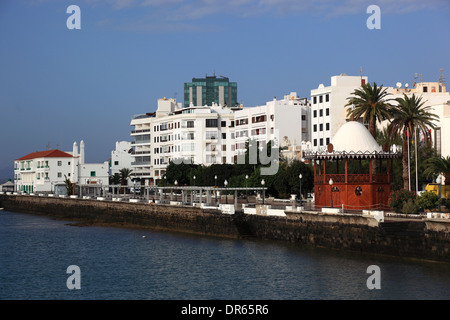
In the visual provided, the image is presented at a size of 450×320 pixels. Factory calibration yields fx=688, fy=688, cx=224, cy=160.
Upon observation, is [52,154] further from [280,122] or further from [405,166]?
[405,166]

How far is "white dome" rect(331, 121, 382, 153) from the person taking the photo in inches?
2251

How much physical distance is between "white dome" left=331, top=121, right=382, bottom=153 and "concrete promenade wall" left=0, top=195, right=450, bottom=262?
8.23 meters

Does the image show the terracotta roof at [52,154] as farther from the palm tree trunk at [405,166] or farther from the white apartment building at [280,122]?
the palm tree trunk at [405,166]

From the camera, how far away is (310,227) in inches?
2013

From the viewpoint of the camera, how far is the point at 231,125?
12675 centimetres

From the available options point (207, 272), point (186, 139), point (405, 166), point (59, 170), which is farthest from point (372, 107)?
point (59, 170)

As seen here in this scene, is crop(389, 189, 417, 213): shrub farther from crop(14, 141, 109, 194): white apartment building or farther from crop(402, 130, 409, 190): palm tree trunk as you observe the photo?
crop(14, 141, 109, 194): white apartment building

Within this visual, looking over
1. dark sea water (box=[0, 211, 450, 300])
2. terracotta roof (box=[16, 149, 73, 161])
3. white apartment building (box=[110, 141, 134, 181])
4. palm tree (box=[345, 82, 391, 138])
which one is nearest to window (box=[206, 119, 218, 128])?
terracotta roof (box=[16, 149, 73, 161])

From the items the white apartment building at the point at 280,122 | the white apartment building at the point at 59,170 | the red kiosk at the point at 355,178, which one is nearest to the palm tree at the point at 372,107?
the red kiosk at the point at 355,178

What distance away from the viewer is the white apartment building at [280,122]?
4313 inches

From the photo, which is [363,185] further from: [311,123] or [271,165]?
[311,123]

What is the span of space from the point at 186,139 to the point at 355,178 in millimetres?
73956

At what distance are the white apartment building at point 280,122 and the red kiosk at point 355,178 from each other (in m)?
46.8
